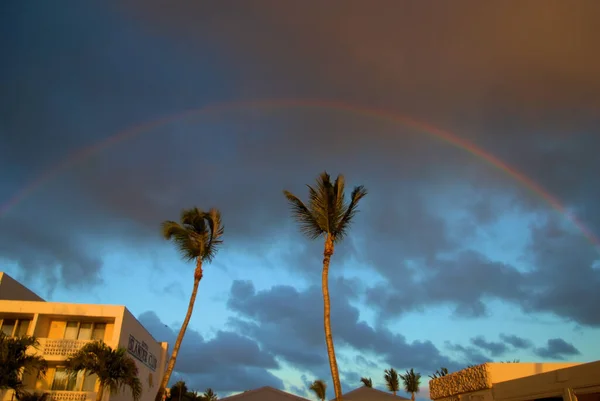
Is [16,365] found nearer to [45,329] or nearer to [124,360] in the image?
[124,360]

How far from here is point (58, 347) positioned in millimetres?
26797

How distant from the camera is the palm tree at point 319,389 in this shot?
57.0m

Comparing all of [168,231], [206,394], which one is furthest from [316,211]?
[206,394]

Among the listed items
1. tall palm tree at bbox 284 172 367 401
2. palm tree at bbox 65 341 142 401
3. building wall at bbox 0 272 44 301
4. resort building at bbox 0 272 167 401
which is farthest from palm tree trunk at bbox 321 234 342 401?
building wall at bbox 0 272 44 301

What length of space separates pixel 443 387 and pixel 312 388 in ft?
93.0

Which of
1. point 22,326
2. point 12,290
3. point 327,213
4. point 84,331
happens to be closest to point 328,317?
point 327,213

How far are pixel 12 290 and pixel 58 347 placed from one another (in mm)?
6462

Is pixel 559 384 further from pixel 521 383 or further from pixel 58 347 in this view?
pixel 58 347

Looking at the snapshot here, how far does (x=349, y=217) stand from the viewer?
18.7m

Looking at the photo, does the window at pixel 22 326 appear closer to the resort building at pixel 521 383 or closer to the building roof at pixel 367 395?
the building roof at pixel 367 395

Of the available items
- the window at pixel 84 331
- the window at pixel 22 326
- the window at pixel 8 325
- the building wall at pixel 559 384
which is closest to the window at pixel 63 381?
the window at pixel 84 331

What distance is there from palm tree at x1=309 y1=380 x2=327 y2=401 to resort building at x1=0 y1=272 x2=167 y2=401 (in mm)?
30958

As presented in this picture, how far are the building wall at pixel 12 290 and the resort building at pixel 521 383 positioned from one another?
89.5 ft

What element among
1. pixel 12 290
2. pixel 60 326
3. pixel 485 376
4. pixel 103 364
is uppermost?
pixel 12 290
